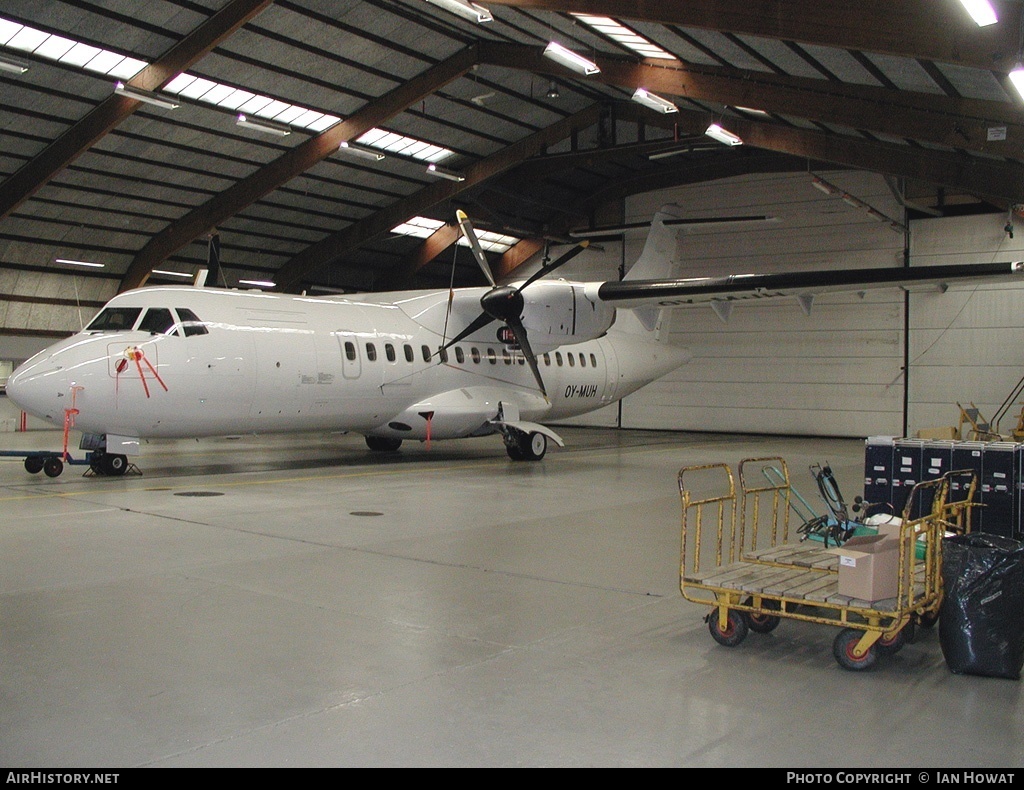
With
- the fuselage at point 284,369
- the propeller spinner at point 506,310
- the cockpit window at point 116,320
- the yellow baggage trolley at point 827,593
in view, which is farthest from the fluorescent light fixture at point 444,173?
the yellow baggage trolley at point 827,593

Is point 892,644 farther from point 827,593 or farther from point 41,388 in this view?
point 41,388

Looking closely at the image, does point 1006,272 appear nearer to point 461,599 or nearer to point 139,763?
point 461,599

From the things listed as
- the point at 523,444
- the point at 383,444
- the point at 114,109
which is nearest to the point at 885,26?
the point at 523,444

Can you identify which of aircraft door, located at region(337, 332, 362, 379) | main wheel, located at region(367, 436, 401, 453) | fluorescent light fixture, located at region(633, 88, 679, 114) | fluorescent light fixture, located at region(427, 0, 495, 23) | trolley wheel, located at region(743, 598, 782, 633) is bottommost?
main wheel, located at region(367, 436, 401, 453)

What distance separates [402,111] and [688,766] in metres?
23.6

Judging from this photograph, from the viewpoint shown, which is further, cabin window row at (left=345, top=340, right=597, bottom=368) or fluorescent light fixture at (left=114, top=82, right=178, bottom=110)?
fluorescent light fixture at (left=114, top=82, right=178, bottom=110)

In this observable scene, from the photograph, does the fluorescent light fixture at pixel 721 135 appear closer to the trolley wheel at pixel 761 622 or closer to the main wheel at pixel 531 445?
the main wheel at pixel 531 445

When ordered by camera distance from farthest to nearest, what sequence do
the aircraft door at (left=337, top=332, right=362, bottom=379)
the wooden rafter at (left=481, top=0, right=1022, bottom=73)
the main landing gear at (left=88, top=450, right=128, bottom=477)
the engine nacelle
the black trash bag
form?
the engine nacelle < the aircraft door at (left=337, top=332, right=362, bottom=379) < the main landing gear at (left=88, top=450, right=128, bottom=477) < the wooden rafter at (left=481, top=0, right=1022, bottom=73) < the black trash bag

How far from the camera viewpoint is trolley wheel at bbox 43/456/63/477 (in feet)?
46.0

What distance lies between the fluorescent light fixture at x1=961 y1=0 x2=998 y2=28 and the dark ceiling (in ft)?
3.40

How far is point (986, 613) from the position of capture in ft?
16.0

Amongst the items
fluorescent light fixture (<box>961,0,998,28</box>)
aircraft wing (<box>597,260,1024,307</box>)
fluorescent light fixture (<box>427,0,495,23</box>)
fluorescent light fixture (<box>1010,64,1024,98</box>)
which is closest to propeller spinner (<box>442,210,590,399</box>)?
aircraft wing (<box>597,260,1024,307</box>)

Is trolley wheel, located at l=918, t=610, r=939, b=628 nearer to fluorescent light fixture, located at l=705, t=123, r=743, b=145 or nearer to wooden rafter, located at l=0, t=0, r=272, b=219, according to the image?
fluorescent light fixture, located at l=705, t=123, r=743, b=145

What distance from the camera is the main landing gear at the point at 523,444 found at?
745 inches
